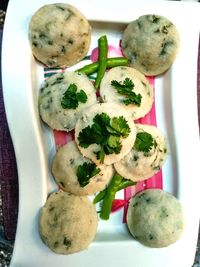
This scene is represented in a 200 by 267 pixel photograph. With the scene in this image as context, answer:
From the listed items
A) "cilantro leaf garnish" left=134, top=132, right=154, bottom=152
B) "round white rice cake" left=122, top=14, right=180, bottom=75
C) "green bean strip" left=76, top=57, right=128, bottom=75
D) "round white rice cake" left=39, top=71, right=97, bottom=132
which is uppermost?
"round white rice cake" left=122, top=14, right=180, bottom=75

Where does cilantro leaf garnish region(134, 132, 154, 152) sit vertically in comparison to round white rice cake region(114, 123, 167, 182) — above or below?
above

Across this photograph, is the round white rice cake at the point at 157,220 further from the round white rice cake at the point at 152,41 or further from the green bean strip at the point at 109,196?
the round white rice cake at the point at 152,41

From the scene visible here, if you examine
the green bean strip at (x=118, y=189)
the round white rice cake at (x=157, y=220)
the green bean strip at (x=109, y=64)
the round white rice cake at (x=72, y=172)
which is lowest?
the round white rice cake at (x=157, y=220)

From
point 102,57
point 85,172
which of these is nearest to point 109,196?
point 85,172

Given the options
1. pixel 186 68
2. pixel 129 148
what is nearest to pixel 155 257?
pixel 129 148

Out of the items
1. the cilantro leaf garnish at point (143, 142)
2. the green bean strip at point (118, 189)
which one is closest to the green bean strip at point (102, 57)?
the cilantro leaf garnish at point (143, 142)

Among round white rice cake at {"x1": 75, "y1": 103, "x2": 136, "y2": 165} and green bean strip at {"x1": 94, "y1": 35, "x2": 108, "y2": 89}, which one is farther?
green bean strip at {"x1": 94, "y1": 35, "x2": 108, "y2": 89}

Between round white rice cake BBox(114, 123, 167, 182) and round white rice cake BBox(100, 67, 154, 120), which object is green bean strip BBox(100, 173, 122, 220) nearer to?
round white rice cake BBox(114, 123, 167, 182)

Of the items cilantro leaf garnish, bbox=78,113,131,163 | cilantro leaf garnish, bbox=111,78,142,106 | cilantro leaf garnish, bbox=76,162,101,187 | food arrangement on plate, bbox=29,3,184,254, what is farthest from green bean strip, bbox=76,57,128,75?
cilantro leaf garnish, bbox=76,162,101,187
